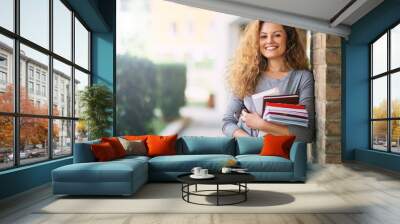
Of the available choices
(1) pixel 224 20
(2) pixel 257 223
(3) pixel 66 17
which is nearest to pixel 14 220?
(2) pixel 257 223

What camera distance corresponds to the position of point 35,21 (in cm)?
636

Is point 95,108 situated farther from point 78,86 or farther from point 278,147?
point 278,147

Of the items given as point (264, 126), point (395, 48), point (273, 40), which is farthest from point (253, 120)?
point (395, 48)

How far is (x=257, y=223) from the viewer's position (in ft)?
13.0

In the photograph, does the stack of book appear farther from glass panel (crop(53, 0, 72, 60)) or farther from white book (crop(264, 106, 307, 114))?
glass panel (crop(53, 0, 72, 60))

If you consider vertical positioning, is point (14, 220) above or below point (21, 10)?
below

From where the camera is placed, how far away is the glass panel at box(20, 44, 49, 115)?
592 centimetres

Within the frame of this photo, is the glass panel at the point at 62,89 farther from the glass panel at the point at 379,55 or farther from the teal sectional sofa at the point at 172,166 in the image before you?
the glass panel at the point at 379,55

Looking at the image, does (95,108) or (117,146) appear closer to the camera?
(117,146)

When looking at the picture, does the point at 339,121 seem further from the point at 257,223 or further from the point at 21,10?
the point at 21,10

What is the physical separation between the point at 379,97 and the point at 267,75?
2.60 metres

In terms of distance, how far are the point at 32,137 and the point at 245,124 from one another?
16.3 ft

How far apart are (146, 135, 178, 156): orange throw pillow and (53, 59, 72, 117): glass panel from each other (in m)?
1.67

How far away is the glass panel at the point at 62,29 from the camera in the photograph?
7230mm
